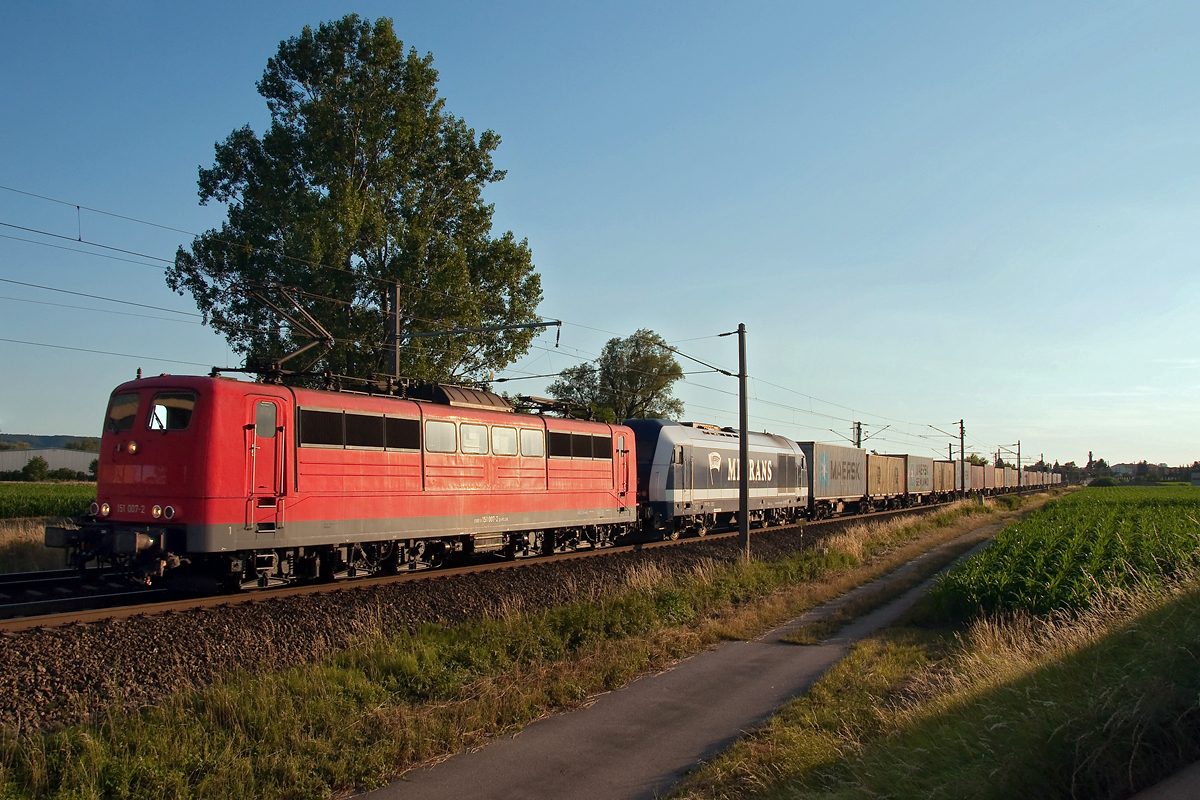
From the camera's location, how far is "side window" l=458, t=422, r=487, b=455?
1717cm

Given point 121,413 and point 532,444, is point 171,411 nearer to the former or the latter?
point 121,413

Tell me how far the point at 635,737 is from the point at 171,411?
902 cm

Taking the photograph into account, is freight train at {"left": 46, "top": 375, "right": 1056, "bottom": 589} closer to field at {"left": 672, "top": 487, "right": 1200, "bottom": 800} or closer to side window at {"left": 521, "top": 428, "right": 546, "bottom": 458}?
side window at {"left": 521, "top": 428, "right": 546, "bottom": 458}

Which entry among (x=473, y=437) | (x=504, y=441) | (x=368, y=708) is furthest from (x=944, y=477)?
(x=368, y=708)

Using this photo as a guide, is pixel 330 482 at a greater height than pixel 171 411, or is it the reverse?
pixel 171 411

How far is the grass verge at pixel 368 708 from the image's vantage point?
20.7ft

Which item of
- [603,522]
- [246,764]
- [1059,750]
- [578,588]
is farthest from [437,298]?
[1059,750]

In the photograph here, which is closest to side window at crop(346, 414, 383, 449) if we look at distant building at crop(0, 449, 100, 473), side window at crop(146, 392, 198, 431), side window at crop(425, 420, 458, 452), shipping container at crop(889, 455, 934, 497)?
side window at crop(425, 420, 458, 452)

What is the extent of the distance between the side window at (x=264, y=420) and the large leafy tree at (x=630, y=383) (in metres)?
59.4

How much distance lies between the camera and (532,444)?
19375 mm

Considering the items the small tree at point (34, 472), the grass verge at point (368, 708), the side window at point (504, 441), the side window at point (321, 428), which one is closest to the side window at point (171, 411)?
the side window at point (321, 428)

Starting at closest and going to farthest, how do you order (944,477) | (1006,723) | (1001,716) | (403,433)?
(1006,723) → (1001,716) → (403,433) → (944,477)

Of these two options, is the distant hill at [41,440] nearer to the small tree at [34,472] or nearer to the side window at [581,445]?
the small tree at [34,472]

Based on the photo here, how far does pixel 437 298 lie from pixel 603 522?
10097mm
